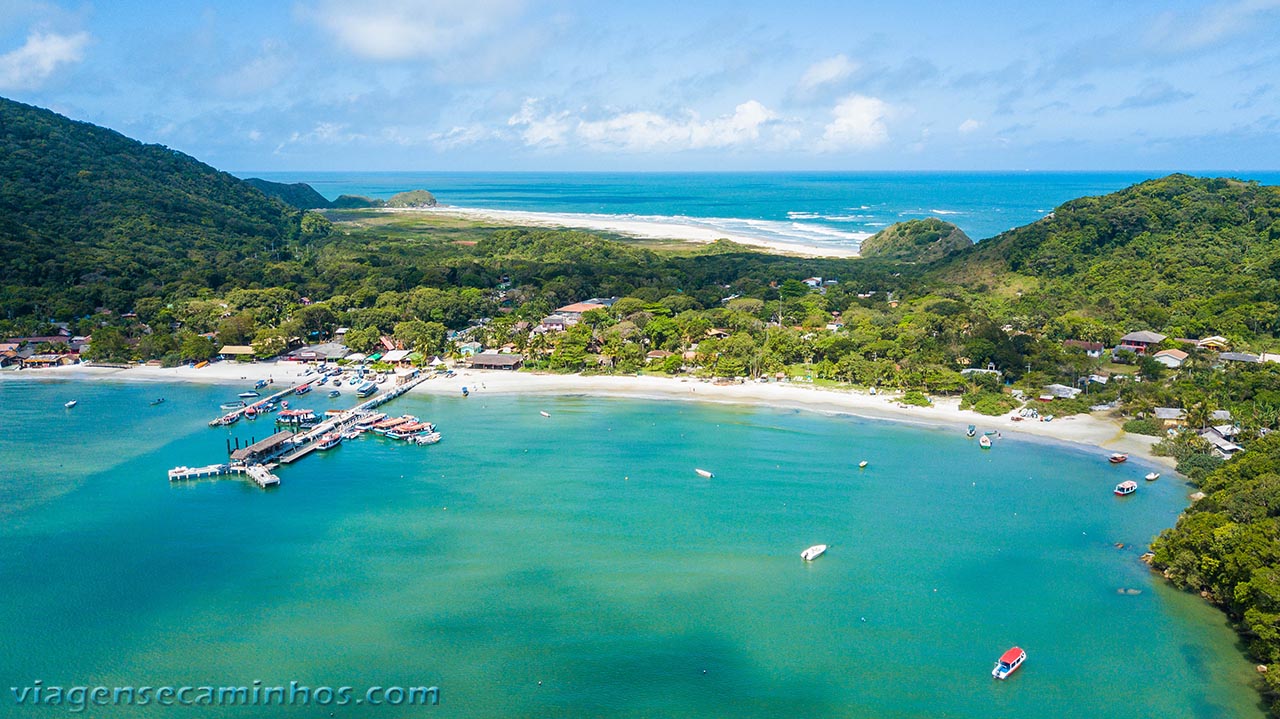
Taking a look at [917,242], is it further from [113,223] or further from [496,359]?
[113,223]

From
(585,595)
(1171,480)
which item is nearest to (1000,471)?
(1171,480)

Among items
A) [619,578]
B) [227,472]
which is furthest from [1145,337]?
[227,472]

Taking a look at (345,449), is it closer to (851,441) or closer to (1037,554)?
(851,441)

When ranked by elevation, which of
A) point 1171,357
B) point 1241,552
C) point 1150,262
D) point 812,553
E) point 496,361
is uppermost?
point 1150,262

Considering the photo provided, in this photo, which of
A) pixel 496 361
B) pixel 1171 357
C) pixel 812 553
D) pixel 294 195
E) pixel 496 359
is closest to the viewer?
pixel 812 553

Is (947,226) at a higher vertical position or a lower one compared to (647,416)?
higher
